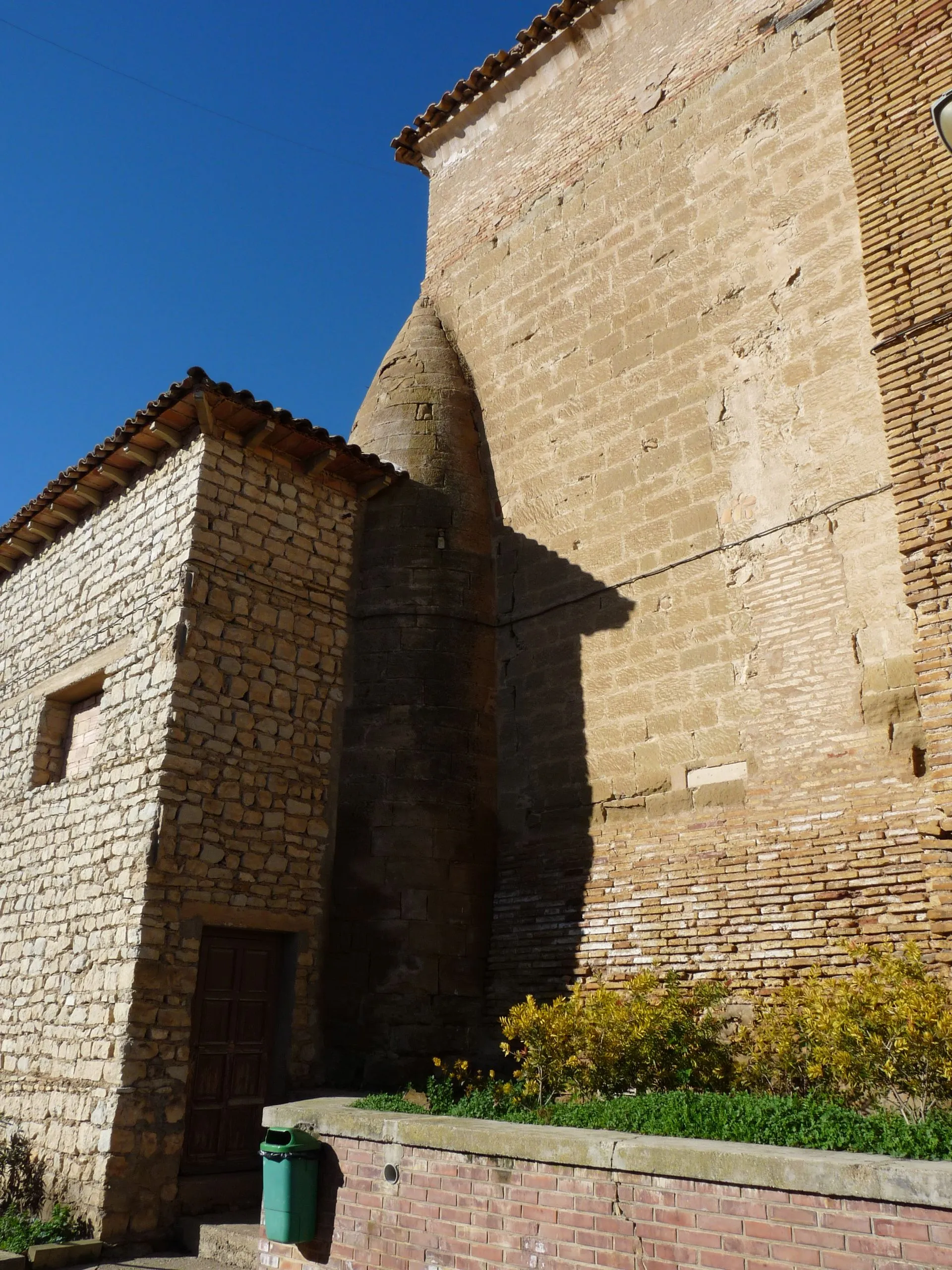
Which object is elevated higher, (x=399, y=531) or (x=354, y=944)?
(x=399, y=531)

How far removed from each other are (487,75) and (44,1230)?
12.2 m

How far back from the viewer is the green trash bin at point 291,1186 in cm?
564

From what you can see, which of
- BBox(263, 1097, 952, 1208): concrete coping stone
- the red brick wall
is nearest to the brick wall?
BBox(263, 1097, 952, 1208): concrete coping stone

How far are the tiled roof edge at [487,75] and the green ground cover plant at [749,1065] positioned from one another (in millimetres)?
10069

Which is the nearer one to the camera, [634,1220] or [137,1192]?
[634,1220]

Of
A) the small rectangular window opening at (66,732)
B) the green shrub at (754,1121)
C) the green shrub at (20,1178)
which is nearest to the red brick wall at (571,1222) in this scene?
the green shrub at (754,1121)

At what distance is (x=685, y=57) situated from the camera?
10.0 m

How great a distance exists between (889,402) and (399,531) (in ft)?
15.3

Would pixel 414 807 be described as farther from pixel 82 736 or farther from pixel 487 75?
pixel 487 75

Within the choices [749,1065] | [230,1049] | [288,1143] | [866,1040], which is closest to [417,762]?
[230,1049]

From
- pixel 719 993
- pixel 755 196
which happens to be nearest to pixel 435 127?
pixel 755 196

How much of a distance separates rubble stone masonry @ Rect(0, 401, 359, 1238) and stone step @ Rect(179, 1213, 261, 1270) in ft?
0.81

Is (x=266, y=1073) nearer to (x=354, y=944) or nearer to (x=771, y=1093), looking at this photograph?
(x=354, y=944)

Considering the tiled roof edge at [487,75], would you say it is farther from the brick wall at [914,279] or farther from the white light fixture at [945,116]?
the white light fixture at [945,116]
